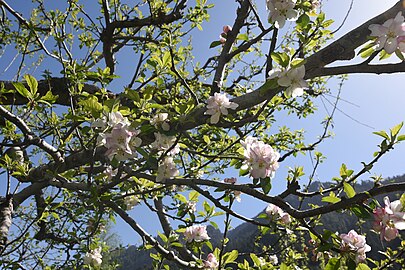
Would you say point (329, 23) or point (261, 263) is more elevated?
point (329, 23)

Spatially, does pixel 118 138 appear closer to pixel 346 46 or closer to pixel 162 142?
pixel 162 142

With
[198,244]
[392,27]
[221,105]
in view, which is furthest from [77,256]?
[392,27]

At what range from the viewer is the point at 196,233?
2246 mm

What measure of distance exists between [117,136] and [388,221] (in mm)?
1086

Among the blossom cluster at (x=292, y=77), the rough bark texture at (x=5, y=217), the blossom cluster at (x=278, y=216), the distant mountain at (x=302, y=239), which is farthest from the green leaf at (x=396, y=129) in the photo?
the rough bark texture at (x=5, y=217)

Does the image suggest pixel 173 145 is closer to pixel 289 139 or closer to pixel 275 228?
pixel 275 228

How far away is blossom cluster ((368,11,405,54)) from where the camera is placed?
1.15 meters

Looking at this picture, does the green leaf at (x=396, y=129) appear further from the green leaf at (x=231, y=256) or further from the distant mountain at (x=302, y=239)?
the green leaf at (x=231, y=256)

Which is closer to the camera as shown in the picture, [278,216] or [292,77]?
[292,77]

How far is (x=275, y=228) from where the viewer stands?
1719mm

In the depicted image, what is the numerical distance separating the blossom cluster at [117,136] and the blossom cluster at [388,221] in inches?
39.2

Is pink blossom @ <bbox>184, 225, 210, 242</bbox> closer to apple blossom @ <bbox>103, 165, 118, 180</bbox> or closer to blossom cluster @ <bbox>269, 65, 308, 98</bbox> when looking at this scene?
apple blossom @ <bbox>103, 165, 118, 180</bbox>

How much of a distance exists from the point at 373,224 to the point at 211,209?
114 centimetres

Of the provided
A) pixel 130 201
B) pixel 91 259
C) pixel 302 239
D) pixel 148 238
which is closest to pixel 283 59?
pixel 148 238
